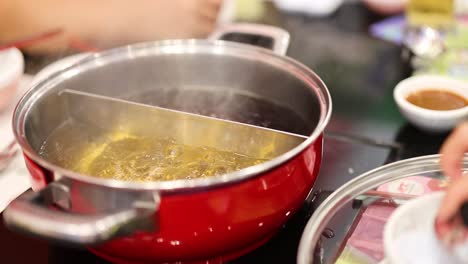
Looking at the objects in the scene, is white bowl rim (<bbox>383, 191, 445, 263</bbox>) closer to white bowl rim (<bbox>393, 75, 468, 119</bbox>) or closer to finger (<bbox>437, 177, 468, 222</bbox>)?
finger (<bbox>437, 177, 468, 222</bbox>)

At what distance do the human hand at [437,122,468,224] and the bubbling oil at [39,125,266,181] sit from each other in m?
0.38

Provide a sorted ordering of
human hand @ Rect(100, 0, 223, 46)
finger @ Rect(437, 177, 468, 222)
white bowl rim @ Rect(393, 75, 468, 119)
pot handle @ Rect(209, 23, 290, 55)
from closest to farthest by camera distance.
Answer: finger @ Rect(437, 177, 468, 222), white bowl rim @ Rect(393, 75, 468, 119), pot handle @ Rect(209, 23, 290, 55), human hand @ Rect(100, 0, 223, 46)

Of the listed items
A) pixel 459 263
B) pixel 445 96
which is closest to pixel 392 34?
pixel 445 96

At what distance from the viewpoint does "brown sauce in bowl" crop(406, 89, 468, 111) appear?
4.07 ft

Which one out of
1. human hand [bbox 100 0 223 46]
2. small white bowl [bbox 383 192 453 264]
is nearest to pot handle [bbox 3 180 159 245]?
small white bowl [bbox 383 192 453 264]

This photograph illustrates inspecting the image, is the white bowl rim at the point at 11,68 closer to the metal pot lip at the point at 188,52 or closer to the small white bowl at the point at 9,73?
the small white bowl at the point at 9,73

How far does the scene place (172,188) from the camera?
0.70 metres

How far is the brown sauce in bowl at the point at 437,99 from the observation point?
1240 mm

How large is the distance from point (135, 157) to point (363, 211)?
44cm

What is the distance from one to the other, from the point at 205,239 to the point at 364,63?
952 mm

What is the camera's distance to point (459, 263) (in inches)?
26.2

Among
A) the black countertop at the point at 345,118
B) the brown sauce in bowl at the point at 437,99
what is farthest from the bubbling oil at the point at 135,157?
the brown sauce in bowl at the point at 437,99

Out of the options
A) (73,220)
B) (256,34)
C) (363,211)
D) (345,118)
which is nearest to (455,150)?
(363,211)

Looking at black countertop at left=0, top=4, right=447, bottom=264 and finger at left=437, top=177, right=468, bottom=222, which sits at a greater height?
finger at left=437, top=177, right=468, bottom=222
